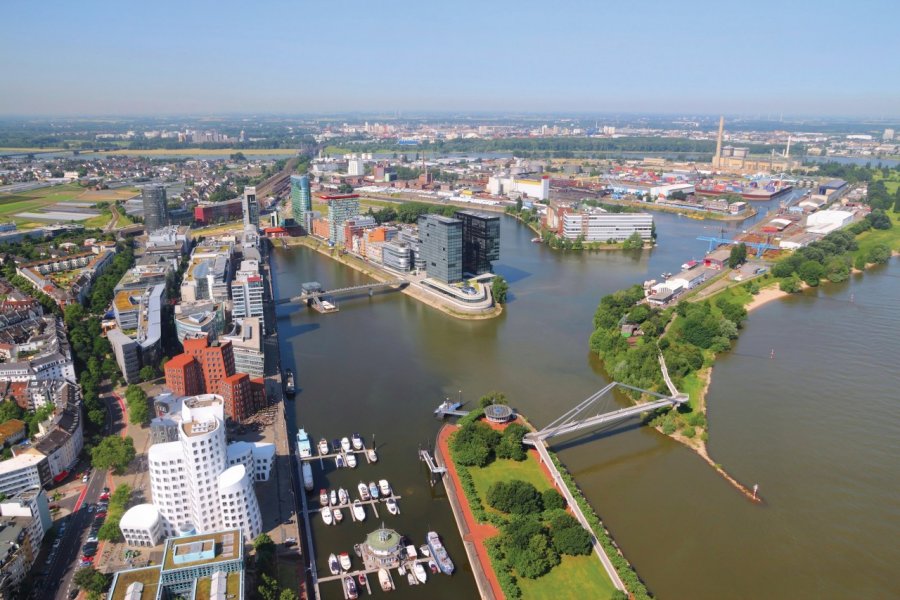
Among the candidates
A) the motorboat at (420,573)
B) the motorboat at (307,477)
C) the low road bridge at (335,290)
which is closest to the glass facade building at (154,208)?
the low road bridge at (335,290)

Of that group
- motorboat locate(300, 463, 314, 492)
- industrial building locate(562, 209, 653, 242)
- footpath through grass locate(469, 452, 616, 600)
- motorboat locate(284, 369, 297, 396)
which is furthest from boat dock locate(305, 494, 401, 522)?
industrial building locate(562, 209, 653, 242)

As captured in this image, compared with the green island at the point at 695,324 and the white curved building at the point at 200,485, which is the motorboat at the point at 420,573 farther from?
the green island at the point at 695,324

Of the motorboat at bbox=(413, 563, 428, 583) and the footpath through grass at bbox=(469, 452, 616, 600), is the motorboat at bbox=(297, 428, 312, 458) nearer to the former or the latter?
the motorboat at bbox=(413, 563, 428, 583)

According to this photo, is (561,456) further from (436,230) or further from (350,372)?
(436,230)

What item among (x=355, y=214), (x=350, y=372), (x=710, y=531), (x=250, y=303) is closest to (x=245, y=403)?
(x=350, y=372)

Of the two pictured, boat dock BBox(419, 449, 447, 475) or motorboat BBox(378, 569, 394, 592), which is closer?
motorboat BBox(378, 569, 394, 592)

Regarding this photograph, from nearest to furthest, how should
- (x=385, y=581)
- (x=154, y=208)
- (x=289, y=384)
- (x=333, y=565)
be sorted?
(x=385, y=581) < (x=333, y=565) < (x=289, y=384) < (x=154, y=208)

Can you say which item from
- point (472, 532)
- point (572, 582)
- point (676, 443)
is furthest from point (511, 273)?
point (572, 582)

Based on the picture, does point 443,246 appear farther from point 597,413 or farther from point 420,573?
point 420,573
